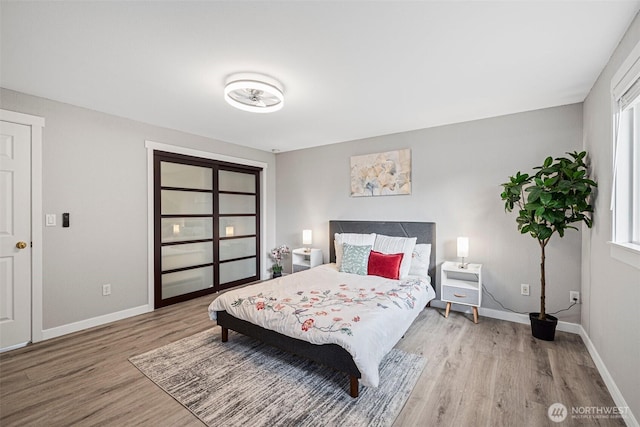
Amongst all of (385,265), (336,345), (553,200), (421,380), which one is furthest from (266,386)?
(553,200)

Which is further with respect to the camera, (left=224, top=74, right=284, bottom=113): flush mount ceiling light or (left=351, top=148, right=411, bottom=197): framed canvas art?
(left=351, top=148, right=411, bottom=197): framed canvas art

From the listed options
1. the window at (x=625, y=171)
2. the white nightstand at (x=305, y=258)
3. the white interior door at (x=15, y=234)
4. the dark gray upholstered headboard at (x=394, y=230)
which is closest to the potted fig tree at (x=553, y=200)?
the window at (x=625, y=171)

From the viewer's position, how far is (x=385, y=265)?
3477mm

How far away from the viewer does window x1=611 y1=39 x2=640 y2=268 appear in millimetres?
1904

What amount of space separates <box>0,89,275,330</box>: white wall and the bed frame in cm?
162

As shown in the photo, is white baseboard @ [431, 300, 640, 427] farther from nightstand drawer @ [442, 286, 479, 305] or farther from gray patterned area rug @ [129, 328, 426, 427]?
gray patterned area rug @ [129, 328, 426, 427]

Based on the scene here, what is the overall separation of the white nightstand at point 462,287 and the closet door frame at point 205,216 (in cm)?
332

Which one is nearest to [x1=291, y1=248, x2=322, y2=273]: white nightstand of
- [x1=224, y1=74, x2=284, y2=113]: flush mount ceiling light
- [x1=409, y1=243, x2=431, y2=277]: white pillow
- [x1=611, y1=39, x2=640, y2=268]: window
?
[x1=409, y1=243, x2=431, y2=277]: white pillow

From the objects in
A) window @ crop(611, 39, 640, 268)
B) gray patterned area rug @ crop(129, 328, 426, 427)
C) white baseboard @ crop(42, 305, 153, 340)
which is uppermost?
window @ crop(611, 39, 640, 268)

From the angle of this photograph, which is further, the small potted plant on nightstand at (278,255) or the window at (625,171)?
the small potted plant on nightstand at (278,255)

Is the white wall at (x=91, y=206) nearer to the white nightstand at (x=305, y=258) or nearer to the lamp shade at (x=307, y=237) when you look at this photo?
the white nightstand at (x=305, y=258)

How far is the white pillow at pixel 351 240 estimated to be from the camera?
13.3 ft

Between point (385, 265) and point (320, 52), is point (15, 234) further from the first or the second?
point (385, 265)

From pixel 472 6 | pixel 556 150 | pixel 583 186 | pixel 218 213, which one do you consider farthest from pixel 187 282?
pixel 556 150
